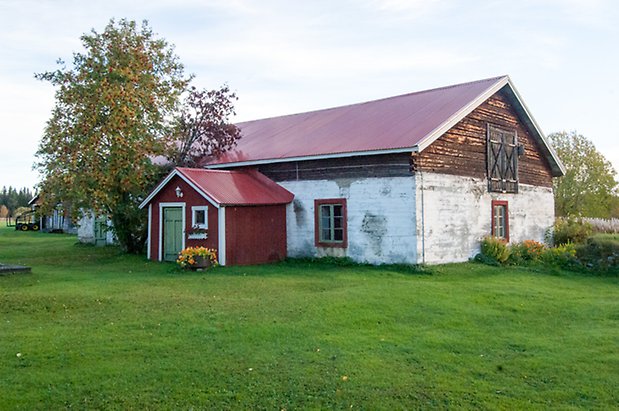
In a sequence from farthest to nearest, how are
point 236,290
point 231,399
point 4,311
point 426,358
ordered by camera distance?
point 236,290
point 4,311
point 426,358
point 231,399

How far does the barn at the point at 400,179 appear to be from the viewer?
17750mm

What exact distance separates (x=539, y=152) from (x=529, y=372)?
19.1 metres

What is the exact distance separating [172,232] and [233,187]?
2.70 meters

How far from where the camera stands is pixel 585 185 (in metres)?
45.1

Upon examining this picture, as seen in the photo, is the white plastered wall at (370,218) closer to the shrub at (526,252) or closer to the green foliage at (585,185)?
the shrub at (526,252)

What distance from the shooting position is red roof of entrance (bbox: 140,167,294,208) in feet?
60.3

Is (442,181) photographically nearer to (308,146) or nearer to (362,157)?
(362,157)

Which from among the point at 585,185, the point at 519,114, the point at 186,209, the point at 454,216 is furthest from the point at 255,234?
the point at 585,185

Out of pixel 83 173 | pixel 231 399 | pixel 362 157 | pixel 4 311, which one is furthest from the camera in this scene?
pixel 83 173

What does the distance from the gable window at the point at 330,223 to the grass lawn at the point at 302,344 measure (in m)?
3.97

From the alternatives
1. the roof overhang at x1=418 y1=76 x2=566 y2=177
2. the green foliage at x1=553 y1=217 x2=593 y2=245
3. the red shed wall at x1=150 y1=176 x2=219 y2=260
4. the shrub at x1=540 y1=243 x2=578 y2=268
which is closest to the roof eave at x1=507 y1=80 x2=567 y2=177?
the roof overhang at x1=418 y1=76 x2=566 y2=177

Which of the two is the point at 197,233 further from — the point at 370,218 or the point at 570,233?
the point at 570,233

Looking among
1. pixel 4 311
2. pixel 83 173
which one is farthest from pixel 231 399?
pixel 83 173

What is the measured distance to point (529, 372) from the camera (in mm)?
7402
